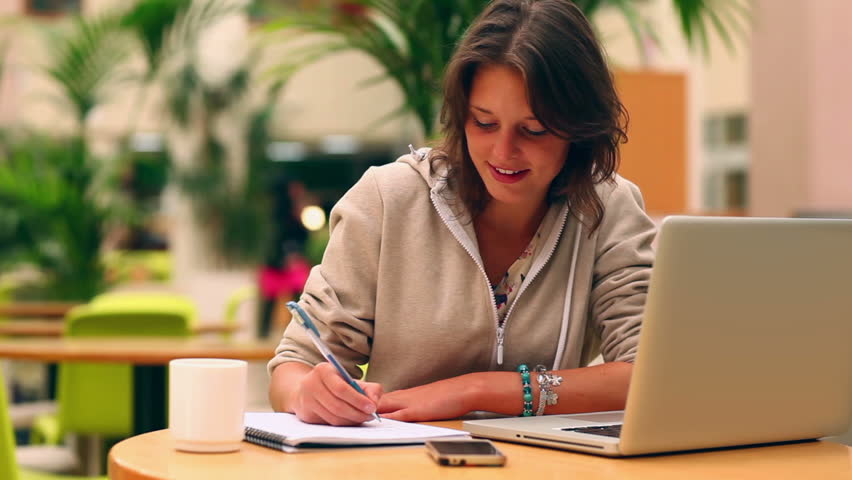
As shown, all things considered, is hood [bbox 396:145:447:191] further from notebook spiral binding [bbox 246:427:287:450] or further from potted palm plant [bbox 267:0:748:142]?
potted palm plant [bbox 267:0:748:142]

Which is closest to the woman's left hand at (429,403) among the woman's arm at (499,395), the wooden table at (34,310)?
the woman's arm at (499,395)

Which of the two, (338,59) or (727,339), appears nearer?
(727,339)

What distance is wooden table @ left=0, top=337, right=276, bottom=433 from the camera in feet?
8.86

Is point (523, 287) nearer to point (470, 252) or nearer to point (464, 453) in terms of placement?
point (470, 252)

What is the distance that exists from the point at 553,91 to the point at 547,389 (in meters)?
0.44

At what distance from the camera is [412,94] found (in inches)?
116

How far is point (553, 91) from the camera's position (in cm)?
158

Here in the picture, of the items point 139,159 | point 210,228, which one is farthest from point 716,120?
point 139,159

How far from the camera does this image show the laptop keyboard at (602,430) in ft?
4.17

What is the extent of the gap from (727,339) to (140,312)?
9.18 ft

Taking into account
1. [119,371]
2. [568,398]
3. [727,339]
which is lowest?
[119,371]

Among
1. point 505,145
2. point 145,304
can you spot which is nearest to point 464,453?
point 505,145

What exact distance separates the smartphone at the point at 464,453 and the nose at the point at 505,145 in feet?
1.79

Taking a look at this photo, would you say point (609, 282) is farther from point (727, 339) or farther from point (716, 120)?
point (716, 120)
